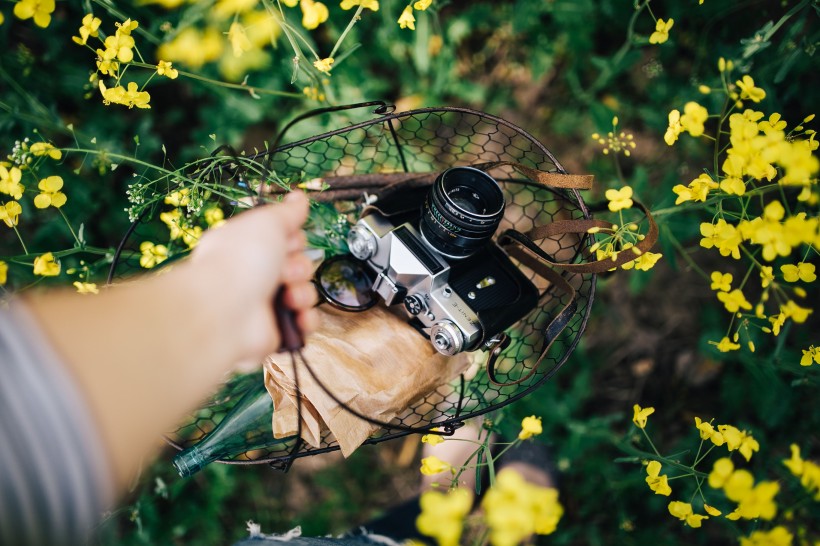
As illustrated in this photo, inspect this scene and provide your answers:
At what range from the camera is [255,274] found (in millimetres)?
683

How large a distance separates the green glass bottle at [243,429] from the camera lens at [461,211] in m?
0.44

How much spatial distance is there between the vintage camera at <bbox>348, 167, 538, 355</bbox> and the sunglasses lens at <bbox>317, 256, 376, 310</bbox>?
0.08ft

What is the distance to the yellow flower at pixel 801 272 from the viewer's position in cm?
81

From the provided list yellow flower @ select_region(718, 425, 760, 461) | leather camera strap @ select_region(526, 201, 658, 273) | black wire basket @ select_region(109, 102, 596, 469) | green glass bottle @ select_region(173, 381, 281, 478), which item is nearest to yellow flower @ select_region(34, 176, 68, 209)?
black wire basket @ select_region(109, 102, 596, 469)

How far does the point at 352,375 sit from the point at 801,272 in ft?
2.40

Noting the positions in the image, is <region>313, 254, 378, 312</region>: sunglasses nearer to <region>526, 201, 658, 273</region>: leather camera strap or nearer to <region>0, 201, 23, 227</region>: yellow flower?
<region>526, 201, 658, 273</region>: leather camera strap

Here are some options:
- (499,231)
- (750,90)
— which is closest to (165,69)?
(499,231)

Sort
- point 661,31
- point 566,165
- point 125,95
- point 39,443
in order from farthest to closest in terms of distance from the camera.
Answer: point 566,165
point 661,31
point 125,95
point 39,443

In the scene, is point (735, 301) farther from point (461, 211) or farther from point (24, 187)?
point (24, 187)

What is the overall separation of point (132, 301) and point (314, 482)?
1241mm

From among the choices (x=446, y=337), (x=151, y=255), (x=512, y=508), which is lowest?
(x=512, y=508)

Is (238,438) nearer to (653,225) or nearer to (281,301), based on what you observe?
(281,301)

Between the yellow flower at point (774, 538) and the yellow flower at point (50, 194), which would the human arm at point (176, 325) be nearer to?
the yellow flower at point (50, 194)

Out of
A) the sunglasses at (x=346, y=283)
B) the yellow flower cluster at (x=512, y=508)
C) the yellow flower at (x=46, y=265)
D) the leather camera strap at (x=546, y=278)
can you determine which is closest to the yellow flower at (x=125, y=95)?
the yellow flower at (x=46, y=265)
